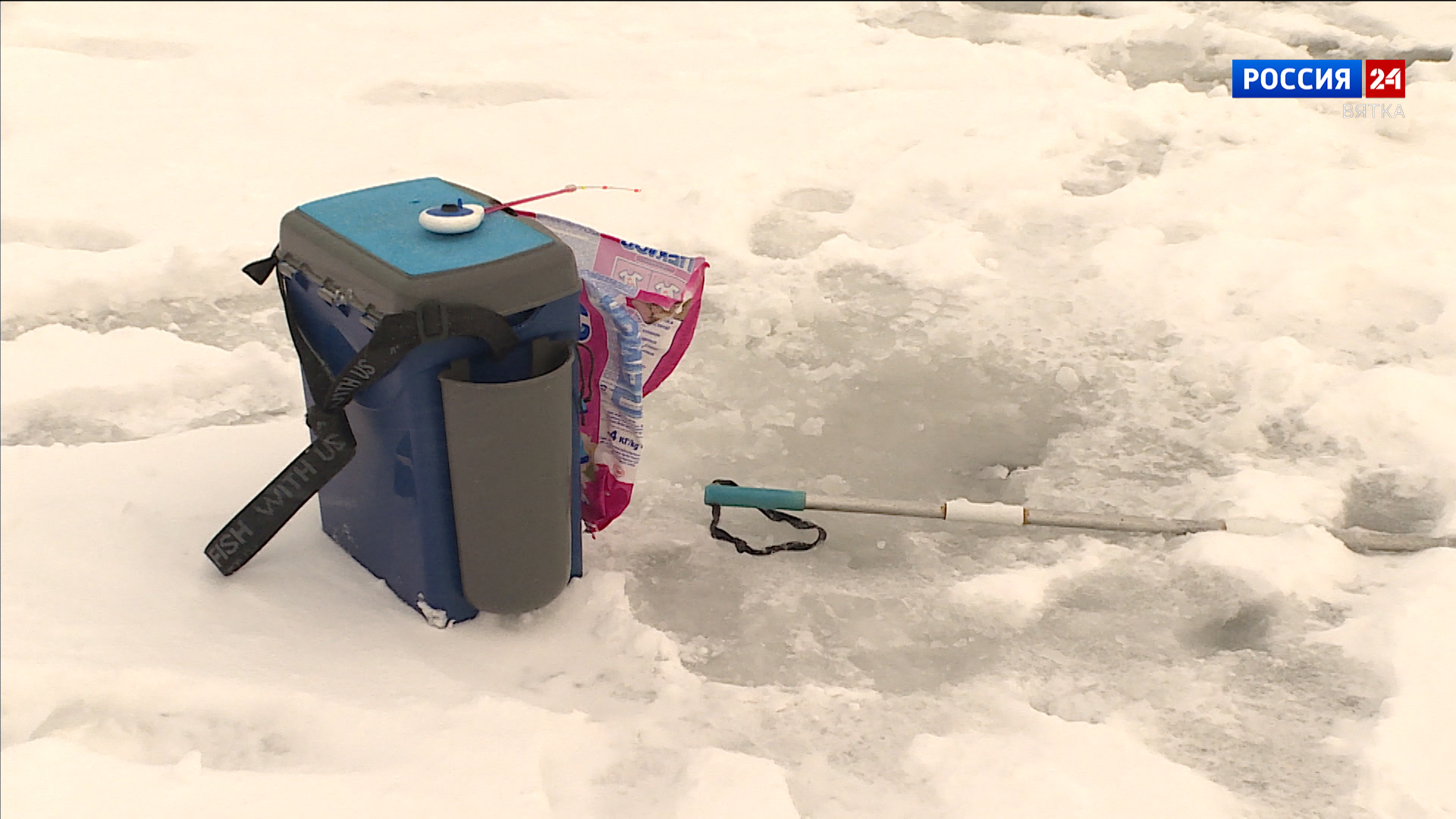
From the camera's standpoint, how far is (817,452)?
258 cm

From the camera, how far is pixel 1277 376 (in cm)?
276

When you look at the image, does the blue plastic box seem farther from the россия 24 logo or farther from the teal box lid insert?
the россия 24 logo

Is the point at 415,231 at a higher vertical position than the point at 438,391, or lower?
higher

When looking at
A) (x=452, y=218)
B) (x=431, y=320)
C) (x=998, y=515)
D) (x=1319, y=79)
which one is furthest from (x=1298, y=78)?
(x=431, y=320)

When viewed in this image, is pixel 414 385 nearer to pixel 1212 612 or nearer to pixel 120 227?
pixel 1212 612

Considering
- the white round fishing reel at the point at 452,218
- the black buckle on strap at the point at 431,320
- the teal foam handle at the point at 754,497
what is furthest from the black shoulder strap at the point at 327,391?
the teal foam handle at the point at 754,497

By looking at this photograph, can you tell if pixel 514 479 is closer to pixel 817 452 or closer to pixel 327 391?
pixel 327 391

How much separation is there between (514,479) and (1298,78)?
4137 millimetres

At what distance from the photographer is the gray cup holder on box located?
5.78 ft

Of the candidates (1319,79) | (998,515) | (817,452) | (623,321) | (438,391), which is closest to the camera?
(438,391)

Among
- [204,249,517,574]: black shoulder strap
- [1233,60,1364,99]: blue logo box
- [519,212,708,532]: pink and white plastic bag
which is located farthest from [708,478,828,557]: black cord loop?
[1233,60,1364,99]: blue logo box

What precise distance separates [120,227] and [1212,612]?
9.79 ft

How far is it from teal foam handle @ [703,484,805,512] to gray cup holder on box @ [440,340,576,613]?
351 mm

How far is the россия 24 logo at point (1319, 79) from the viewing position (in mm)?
4625
